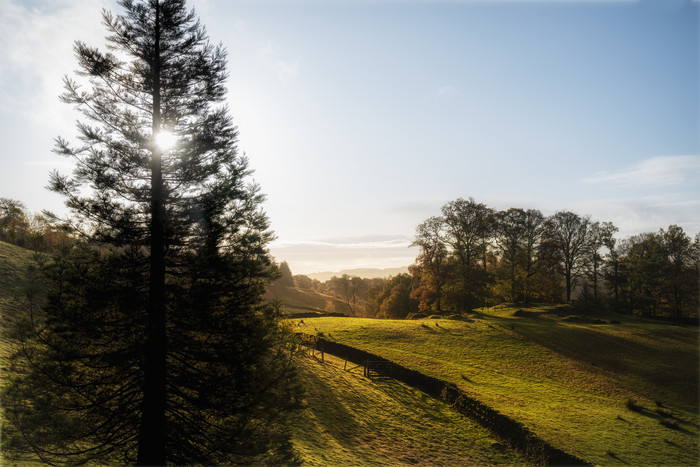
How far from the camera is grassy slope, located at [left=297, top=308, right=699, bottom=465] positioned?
19.2 meters

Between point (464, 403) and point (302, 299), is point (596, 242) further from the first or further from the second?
point (302, 299)

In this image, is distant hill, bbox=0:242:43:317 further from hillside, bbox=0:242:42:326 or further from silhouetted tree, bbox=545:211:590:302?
silhouetted tree, bbox=545:211:590:302

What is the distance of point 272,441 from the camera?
11195 mm

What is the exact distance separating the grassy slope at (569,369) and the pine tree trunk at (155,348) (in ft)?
64.8

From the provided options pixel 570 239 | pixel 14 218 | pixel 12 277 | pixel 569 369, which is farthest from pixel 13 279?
pixel 570 239

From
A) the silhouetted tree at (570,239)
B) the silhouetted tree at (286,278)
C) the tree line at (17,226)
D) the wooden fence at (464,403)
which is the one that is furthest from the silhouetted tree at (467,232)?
the silhouetted tree at (286,278)

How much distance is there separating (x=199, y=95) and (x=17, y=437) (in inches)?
486

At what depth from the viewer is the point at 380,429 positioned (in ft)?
66.5

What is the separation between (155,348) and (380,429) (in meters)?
15.6

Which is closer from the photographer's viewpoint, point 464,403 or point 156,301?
point 156,301

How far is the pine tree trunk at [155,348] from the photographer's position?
9.95 m

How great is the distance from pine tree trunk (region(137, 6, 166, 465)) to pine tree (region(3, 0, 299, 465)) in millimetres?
35

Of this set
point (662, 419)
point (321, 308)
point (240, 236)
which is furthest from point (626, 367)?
point (321, 308)

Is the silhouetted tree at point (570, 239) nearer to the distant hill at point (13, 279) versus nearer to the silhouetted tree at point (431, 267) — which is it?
the silhouetted tree at point (431, 267)
